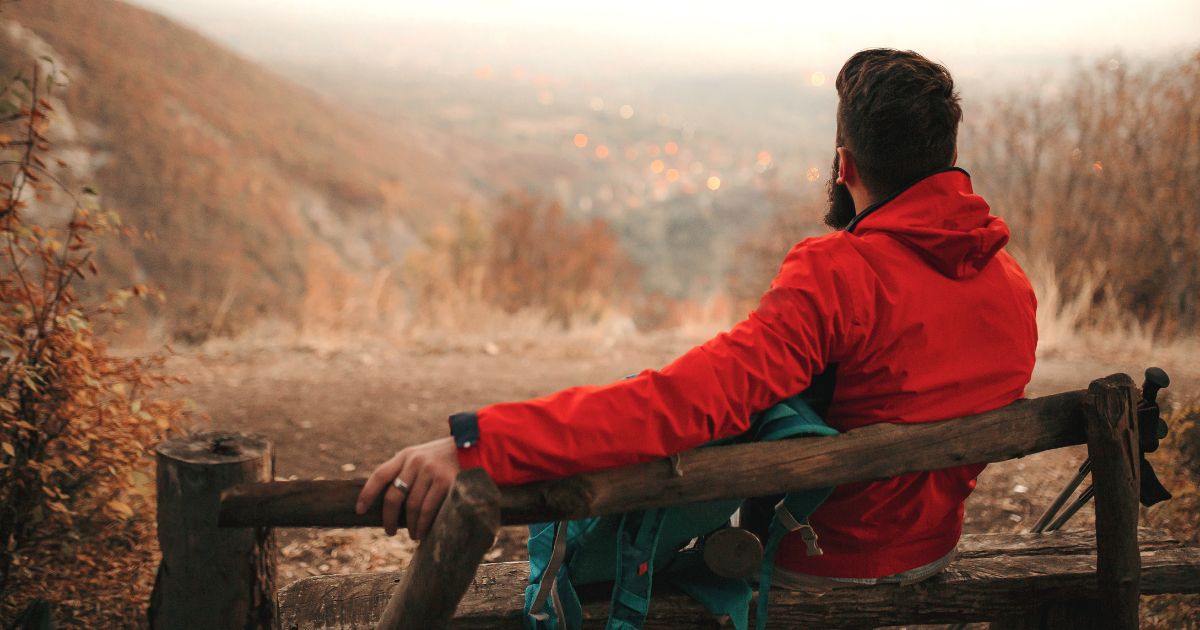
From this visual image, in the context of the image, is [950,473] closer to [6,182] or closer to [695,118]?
[6,182]

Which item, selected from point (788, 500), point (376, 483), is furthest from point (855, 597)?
point (376, 483)

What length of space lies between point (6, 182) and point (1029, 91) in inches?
363

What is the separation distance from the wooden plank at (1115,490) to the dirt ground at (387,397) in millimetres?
2343

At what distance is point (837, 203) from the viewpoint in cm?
218

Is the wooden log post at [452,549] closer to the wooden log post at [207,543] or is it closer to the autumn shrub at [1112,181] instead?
the wooden log post at [207,543]

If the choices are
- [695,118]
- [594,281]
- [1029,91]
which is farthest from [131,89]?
[695,118]

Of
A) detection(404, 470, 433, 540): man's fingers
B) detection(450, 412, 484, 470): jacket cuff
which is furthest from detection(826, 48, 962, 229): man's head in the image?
detection(404, 470, 433, 540): man's fingers

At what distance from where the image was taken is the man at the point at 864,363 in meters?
1.42

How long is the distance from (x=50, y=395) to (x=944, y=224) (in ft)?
9.52

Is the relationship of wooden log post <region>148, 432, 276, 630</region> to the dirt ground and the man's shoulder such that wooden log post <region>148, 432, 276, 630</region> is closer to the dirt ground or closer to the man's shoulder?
the man's shoulder

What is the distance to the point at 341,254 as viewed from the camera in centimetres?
2680

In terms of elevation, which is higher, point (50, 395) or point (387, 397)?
point (50, 395)

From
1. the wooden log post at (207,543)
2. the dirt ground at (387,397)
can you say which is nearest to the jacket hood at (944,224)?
the wooden log post at (207,543)

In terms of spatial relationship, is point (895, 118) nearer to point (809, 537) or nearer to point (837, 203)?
point (837, 203)
